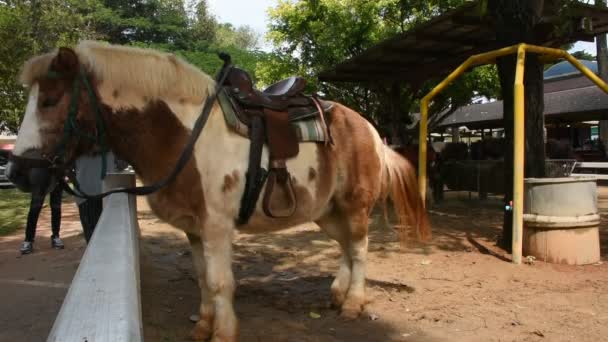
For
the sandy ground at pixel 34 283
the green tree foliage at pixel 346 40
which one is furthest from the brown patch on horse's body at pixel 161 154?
the green tree foliage at pixel 346 40

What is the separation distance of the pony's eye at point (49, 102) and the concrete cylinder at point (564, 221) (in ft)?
15.9

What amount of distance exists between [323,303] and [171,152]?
2.12m

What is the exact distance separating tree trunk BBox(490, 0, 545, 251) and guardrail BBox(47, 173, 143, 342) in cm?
532

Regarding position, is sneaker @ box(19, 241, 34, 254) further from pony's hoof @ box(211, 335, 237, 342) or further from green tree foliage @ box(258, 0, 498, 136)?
green tree foliage @ box(258, 0, 498, 136)

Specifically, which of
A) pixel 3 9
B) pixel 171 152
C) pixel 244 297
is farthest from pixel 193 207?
pixel 3 9

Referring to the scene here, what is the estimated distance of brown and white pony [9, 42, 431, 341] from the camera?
2.38m

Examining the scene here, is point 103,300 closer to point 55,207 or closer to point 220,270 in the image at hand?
point 220,270

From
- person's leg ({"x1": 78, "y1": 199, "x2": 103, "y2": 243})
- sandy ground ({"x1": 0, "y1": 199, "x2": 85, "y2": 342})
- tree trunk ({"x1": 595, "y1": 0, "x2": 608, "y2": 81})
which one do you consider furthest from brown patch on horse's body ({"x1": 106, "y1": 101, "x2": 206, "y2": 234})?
tree trunk ({"x1": 595, "y1": 0, "x2": 608, "y2": 81})

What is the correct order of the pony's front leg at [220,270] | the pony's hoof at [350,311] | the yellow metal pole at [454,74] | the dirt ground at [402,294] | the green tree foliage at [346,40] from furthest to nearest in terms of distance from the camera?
the green tree foliage at [346,40] < the yellow metal pole at [454,74] < the pony's hoof at [350,311] < the dirt ground at [402,294] < the pony's front leg at [220,270]

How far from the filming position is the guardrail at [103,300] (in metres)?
0.79

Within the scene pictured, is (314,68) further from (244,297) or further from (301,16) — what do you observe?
(244,297)

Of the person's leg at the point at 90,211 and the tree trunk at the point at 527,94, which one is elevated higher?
the tree trunk at the point at 527,94

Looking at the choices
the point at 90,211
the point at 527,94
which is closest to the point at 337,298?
the point at 90,211

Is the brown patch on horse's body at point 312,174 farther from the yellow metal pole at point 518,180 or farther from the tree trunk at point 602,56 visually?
the tree trunk at point 602,56
